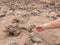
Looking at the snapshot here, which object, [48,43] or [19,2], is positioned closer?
[48,43]

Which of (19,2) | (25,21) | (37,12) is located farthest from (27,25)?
(19,2)

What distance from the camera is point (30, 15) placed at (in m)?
5.15

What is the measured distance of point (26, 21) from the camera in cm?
473

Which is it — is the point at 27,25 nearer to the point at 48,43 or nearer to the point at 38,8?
the point at 48,43

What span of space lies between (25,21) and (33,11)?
2.53ft

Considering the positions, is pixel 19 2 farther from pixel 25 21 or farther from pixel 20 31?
pixel 20 31

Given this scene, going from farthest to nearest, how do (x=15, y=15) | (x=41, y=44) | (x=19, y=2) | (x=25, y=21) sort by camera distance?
(x=19, y=2), (x=15, y=15), (x=25, y=21), (x=41, y=44)

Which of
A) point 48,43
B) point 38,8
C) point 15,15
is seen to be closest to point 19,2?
point 38,8

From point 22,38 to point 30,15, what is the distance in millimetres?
1411

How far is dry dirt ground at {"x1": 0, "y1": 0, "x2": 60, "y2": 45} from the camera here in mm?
3723

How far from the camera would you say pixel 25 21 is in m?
4.72

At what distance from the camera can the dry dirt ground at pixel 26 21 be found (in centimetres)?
372

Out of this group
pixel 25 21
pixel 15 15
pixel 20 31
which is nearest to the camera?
pixel 20 31

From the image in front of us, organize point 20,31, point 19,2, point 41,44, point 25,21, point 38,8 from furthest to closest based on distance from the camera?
point 19,2
point 38,8
point 25,21
point 20,31
point 41,44
